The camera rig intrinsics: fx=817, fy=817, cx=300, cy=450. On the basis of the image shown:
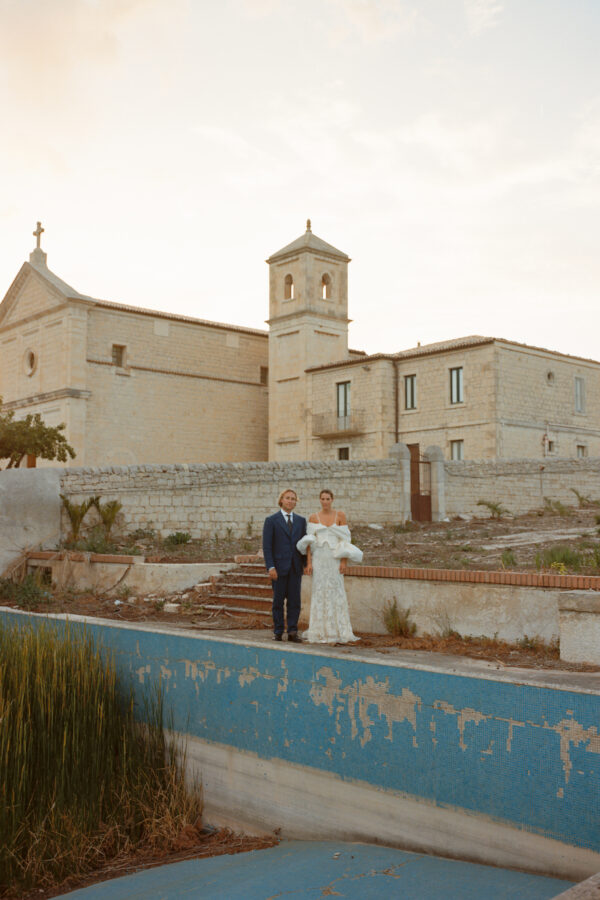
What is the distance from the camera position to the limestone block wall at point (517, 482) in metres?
23.6

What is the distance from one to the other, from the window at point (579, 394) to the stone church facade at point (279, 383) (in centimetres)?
7

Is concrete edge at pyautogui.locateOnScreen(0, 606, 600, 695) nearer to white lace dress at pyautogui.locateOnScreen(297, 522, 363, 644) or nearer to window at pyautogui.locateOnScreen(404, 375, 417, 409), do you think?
white lace dress at pyautogui.locateOnScreen(297, 522, 363, 644)

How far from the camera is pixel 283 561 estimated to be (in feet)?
30.0

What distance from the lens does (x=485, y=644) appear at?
8.55 m

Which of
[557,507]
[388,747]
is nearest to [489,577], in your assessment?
[388,747]

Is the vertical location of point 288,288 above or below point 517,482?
above

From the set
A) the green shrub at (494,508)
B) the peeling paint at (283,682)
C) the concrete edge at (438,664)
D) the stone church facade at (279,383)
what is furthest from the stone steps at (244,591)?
the stone church facade at (279,383)

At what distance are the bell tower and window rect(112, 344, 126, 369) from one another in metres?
6.75

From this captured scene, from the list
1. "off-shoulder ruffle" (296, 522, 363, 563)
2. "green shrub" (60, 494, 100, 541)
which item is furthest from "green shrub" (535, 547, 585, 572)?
"green shrub" (60, 494, 100, 541)

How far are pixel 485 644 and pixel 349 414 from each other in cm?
2585

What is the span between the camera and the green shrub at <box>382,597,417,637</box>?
932cm

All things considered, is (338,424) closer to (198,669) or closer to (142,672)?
(142,672)

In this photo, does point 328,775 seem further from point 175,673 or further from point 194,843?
point 175,673

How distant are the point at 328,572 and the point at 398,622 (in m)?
1.20
